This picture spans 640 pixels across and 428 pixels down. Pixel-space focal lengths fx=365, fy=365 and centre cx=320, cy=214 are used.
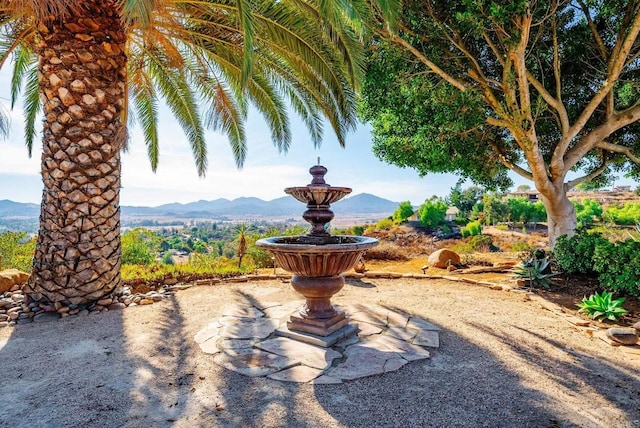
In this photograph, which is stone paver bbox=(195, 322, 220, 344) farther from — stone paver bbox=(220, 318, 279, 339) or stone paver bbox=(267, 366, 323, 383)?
stone paver bbox=(267, 366, 323, 383)

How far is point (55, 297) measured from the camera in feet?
17.0

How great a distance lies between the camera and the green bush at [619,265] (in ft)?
17.7

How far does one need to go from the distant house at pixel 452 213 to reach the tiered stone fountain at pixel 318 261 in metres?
19.1

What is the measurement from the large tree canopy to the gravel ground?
13.0ft

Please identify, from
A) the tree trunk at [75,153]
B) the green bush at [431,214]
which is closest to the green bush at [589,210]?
the green bush at [431,214]

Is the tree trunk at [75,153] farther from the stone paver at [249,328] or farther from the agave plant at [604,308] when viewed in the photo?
the agave plant at [604,308]

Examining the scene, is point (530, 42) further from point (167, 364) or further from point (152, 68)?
point (167, 364)

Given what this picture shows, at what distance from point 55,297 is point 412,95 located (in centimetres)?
664

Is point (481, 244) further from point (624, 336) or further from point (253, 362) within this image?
point (253, 362)

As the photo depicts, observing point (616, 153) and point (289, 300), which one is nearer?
point (289, 300)

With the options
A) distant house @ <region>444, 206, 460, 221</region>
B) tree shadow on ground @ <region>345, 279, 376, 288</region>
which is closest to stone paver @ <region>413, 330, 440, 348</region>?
tree shadow on ground @ <region>345, 279, 376, 288</region>

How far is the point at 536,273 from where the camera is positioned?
22.0 feet

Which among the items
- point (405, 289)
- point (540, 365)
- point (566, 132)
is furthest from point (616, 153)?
point (540, 365)

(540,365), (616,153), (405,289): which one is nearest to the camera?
(540,365)
